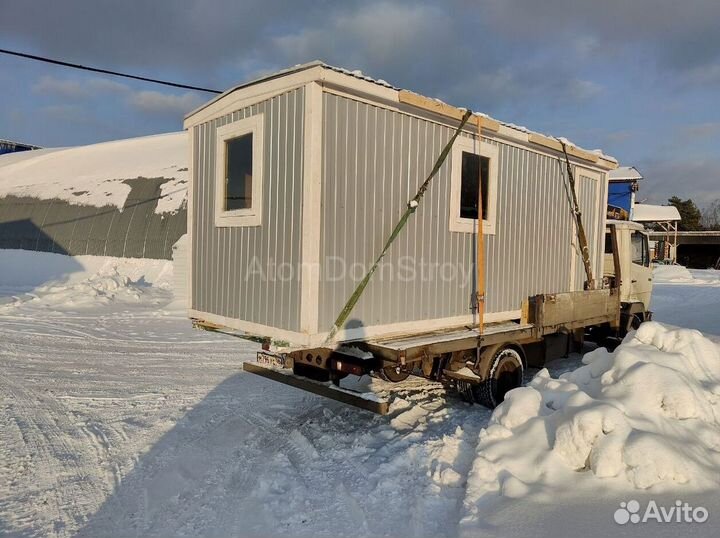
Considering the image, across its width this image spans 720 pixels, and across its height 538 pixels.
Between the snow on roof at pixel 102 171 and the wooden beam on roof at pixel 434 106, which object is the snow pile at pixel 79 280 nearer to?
the snow on roof at pixel 102 171

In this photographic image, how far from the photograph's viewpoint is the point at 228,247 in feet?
19.8

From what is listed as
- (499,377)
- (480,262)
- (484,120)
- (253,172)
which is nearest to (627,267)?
(499,377)

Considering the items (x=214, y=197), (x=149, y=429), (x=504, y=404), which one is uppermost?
(x=214, y=197)

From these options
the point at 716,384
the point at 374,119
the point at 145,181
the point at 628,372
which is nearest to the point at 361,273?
the point at 374,119

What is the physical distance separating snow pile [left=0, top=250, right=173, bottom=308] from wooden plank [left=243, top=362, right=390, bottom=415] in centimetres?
1079

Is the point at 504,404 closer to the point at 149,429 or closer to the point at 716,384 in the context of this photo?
the point at 716,384

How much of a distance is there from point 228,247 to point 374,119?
2191 millimetres

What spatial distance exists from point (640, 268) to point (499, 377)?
18.5 feet

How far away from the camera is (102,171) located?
81.4 feet

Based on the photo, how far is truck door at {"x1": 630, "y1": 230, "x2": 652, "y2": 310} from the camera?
10000 millimetres

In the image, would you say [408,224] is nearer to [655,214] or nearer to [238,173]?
[238,173]

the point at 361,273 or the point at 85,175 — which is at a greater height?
the point at 85,175

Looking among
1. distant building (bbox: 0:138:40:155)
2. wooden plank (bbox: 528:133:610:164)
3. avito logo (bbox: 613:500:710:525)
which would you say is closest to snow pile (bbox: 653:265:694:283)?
wooden plank (bbox: 528:133:610:164)

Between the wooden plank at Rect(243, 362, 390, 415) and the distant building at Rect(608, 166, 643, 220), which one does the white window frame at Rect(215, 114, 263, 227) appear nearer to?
the wooden plank at Rect(243, 362, 390, 415)
